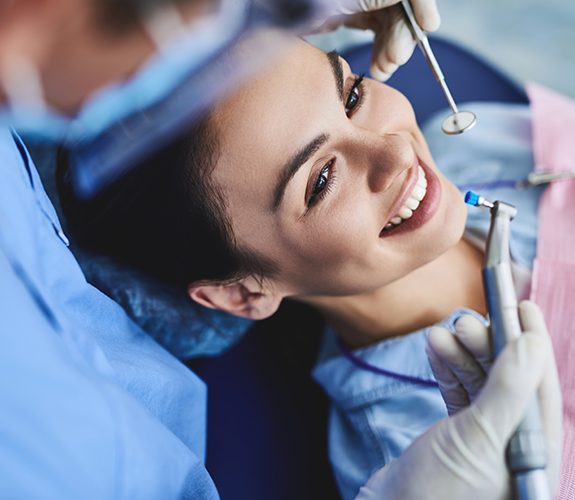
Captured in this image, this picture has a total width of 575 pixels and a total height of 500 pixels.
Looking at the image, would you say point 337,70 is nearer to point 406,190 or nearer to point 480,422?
point 406,190

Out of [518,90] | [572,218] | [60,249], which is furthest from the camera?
[518,90]

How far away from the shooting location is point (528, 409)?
567mm

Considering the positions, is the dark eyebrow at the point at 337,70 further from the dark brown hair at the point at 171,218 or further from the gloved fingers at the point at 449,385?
the gloved fingers at the point at 449,385

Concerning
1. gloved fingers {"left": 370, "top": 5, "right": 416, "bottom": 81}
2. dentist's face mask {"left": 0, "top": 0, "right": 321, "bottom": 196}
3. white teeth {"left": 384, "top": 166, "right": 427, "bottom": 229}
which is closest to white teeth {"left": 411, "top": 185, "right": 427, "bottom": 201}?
white teeth {"left": 384, "top": 166, "right": 427, "bottom": 229}

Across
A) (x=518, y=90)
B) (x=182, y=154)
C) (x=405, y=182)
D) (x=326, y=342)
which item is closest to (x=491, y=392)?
(x=405, y=182)

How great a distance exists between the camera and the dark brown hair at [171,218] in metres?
0.75

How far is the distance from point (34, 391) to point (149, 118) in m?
0.25

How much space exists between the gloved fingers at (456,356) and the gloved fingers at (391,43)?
0.45m

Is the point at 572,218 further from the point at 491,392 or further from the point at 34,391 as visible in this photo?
the point at 34,391

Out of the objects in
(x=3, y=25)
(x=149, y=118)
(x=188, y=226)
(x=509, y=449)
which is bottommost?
(x=509, y=449)

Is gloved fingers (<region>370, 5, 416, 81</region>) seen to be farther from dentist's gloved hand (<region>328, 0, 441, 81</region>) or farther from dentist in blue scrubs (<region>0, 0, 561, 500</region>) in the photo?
dentist in blue scrubs (<region>0, 0, 561, 500</region>)

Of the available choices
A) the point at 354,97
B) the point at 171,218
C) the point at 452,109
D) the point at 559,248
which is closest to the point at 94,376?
the point at 171,218

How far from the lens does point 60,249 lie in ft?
2.30

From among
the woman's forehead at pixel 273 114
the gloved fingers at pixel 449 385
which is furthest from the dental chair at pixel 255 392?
the gloved fingers at pixel 449 385
